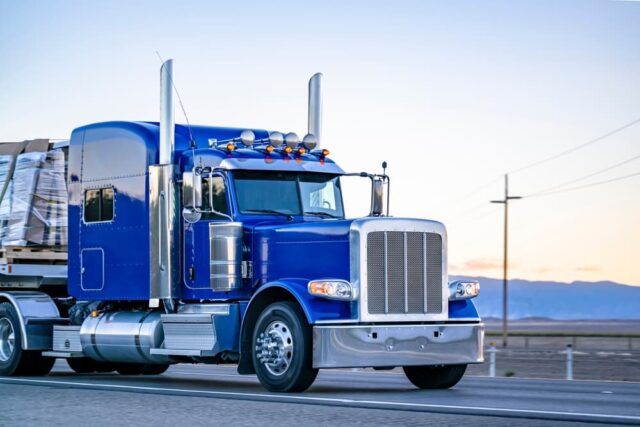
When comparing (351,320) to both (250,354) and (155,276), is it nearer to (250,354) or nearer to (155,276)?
(250,354)

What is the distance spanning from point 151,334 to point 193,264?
139cm

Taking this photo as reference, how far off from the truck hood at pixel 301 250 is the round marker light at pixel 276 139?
59.1 inches

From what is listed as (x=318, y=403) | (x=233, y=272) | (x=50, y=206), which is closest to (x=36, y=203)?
(x=50, y=206)

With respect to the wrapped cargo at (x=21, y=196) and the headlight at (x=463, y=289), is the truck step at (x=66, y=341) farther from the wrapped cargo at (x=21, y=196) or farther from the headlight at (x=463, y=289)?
the headlight at (x=463, y=289)

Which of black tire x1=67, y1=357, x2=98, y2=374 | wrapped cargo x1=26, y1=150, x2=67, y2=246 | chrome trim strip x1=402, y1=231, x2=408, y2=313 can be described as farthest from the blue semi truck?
black tire x1=67, y1=357, x2=98, y2=374

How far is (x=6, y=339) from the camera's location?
891 inches

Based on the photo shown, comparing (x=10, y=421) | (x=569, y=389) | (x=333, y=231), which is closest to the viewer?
→ (x=10, y=421)

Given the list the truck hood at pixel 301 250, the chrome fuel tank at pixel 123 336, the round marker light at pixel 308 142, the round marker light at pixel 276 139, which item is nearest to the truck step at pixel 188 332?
the chrome fuel tank at pixel 123 336

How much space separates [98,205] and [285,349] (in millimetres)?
5544

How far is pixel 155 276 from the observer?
20016 millimetres

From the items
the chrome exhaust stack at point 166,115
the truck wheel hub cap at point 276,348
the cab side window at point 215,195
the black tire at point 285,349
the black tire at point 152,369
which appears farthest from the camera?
the black tire at point 152,369

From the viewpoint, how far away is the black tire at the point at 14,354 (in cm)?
2227

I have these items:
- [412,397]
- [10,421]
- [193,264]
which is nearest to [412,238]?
[412,397]

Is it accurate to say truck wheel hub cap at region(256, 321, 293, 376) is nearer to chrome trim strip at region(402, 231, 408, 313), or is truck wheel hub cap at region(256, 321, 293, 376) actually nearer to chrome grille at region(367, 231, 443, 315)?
chrome grille at region(367, 231, 443, 315)
